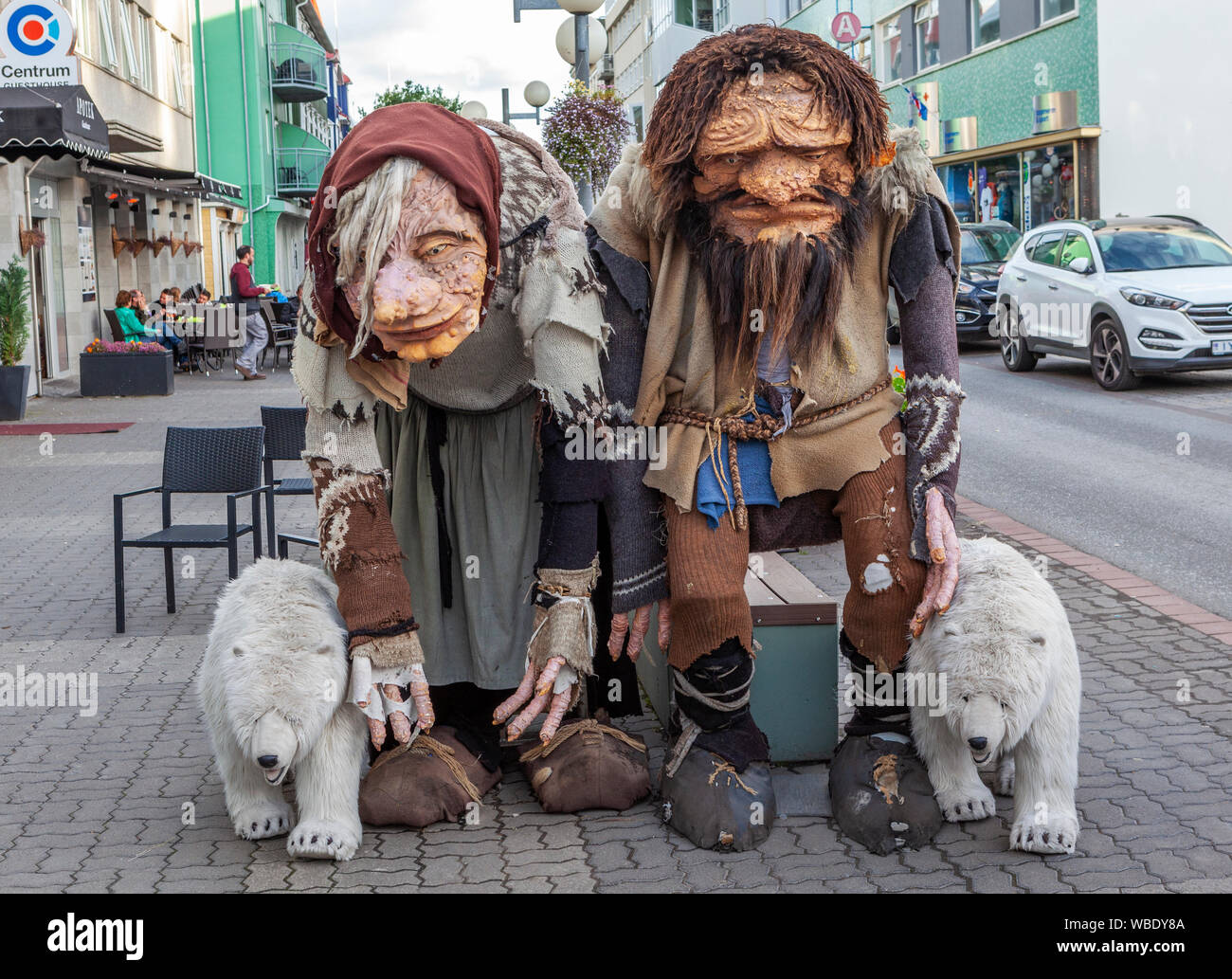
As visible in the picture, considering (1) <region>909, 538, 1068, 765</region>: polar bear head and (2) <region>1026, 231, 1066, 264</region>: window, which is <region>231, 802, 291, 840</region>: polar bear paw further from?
(2) <region>1026, 231, 1066, 264</region>: window

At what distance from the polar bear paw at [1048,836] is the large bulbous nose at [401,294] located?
6.05 feet

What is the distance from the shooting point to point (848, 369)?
3.41 metres

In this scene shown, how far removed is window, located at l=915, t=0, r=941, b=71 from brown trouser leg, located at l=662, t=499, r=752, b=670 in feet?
101

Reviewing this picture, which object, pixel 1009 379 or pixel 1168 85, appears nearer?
pixel 1009 379

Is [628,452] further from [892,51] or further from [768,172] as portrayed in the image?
[892,51]

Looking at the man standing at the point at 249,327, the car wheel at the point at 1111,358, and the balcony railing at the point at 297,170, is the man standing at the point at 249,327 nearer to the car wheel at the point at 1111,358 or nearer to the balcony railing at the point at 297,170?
the car wheel at the point at 1111,358

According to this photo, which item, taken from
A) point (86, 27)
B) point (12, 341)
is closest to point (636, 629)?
point (12, 341)

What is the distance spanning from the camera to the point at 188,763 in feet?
14.0

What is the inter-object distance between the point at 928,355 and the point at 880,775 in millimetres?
1053

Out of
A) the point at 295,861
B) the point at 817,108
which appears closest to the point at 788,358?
the point at 817,108

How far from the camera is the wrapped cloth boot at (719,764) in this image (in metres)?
3.36
